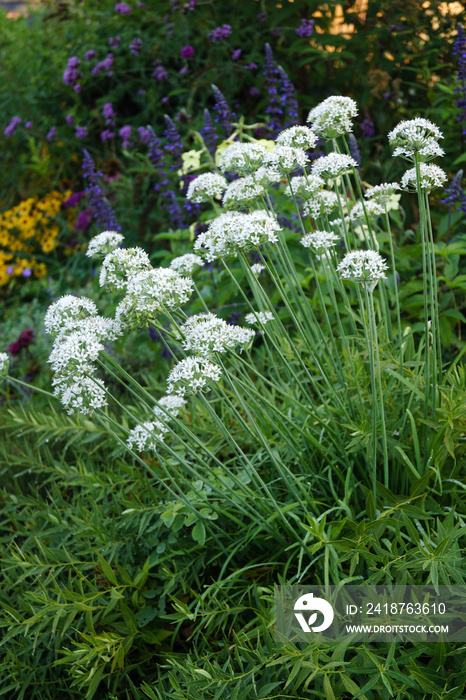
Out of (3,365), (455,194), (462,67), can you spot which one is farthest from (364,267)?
(462,67)

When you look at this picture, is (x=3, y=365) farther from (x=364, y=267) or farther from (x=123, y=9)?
(x=123, y=9)

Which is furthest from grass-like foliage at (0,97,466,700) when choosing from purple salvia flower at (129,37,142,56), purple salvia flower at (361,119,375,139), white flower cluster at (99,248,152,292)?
purple salvia flower at (129,37,142,56)

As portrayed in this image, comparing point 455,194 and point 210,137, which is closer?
point 455,194

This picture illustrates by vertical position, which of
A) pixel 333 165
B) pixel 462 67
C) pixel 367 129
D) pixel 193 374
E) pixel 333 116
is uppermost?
pixel 333 116

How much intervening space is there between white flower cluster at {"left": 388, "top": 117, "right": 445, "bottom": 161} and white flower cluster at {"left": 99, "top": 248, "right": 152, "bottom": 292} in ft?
2.70

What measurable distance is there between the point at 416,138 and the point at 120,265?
3.13ft

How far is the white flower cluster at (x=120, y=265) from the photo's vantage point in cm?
→ 171

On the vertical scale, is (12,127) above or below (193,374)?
below

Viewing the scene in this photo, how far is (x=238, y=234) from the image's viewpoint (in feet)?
5.59

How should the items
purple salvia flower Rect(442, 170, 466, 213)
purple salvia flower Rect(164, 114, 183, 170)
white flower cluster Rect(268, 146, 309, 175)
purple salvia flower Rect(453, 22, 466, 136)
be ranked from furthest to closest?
1. purple salvia flower Rect(164, 114, 183, 170)
2. purple salvia flower Rect(453, 22, 466, 136)
3. purple salvia flower Rect(442, 170, 466, 213)
4. white flower cluster Rect(268, 146, 309, 175)

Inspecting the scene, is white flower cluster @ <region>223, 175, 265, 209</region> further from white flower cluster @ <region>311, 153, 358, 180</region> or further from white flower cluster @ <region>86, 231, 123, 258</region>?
white flower cluster @ <region>86, 231, 123, 258</region>

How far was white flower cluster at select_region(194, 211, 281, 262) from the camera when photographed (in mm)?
1698

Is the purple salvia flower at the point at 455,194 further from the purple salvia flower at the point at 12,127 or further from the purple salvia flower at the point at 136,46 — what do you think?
the purple salvia flower at the point at 12,127

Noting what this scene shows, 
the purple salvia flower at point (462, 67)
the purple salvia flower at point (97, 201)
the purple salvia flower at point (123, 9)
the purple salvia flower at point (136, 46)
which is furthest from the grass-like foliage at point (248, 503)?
the purple salvia flower at point (123, 9)
